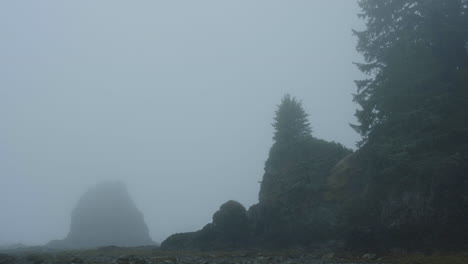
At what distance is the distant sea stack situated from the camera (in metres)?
81.5

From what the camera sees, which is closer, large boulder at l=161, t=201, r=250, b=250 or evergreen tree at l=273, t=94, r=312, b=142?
large boulder at l=161, t=201, r=250, b=250

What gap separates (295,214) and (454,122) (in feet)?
50.8

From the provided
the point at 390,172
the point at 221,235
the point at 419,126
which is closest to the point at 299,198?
the point at 221,235

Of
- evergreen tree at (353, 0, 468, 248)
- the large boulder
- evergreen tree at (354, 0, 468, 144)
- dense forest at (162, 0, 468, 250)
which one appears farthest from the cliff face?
evergreen tree at (354, 0, 468, 144)

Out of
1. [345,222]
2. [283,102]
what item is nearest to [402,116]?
[345,222]

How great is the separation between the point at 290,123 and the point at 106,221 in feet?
216

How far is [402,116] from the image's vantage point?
20875 millimetres

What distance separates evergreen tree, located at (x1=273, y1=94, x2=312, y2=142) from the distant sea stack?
194 feet

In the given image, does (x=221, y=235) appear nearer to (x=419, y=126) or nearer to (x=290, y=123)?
(x=290, y=123)

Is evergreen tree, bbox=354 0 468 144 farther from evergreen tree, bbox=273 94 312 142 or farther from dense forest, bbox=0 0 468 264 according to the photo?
evergreen tree, bbox=273 94 312 142

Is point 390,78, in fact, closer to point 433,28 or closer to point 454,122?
point 433,28

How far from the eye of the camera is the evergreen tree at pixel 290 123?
39375mm

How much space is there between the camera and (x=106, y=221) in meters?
85.4

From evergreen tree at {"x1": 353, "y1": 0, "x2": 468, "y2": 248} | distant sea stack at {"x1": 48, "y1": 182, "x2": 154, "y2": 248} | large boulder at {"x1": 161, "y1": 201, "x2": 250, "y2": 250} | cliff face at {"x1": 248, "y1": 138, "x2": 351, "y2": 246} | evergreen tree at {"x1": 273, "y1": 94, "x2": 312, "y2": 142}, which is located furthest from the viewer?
distant sea stack at {"x1": 48, "y1": 182, "x2": 154, "y2": 248}
